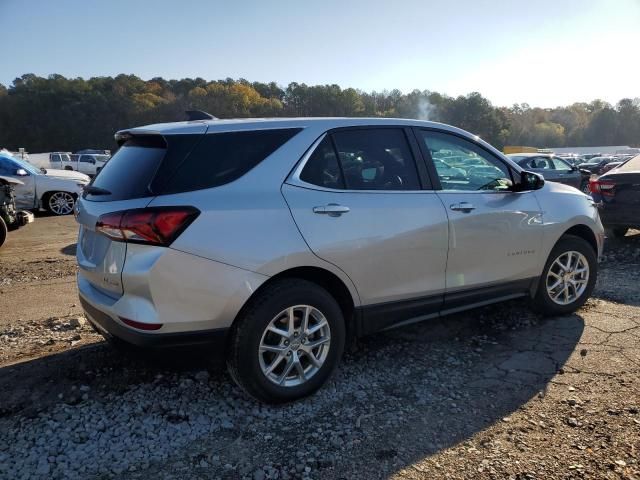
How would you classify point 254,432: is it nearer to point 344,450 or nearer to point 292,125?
point 344,450

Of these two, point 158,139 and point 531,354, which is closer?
point 158,139

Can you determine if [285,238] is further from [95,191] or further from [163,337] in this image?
[95,191]

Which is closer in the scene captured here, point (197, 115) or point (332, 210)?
point (332, 210)

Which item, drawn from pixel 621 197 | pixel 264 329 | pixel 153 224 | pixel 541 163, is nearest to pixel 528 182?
pixel 264 329

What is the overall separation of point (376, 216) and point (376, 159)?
0.48 meters

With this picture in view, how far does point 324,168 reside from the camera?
330cm

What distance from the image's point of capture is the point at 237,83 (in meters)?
99.2

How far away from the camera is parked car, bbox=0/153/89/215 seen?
38.8 feet

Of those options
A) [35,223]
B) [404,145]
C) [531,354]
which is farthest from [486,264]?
[35,223]

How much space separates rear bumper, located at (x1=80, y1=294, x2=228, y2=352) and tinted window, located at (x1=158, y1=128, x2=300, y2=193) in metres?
0.79

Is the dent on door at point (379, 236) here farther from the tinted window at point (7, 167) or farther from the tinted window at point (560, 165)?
the tinted window at point (560, 165)

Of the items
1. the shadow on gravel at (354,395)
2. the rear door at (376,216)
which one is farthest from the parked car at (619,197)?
the rear door at (376,216)

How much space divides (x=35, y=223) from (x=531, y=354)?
424 inches

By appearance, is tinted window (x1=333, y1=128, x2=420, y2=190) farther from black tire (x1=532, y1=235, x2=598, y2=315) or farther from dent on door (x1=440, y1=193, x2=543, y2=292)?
black tire (x1=532, y1=235, x2=598, y2=315)
